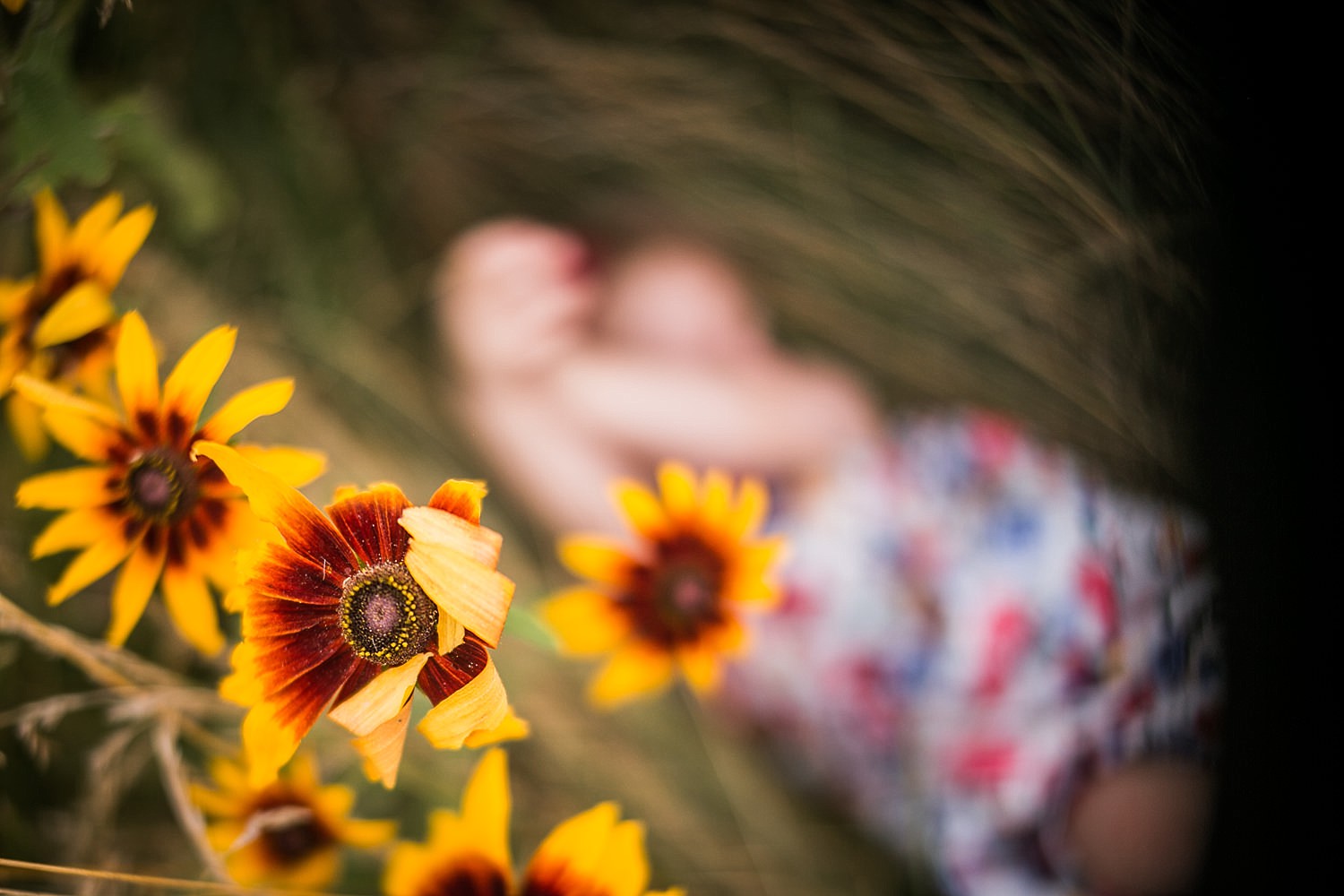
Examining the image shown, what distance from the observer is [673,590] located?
36 cm

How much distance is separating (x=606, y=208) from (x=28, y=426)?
0.54 metres

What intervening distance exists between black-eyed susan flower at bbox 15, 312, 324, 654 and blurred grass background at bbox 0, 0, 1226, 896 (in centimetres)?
7

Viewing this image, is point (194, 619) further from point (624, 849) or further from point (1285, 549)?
point (1285, 549)

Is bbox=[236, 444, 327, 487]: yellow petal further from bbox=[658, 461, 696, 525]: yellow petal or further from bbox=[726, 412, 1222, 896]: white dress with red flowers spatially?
bbox=[726, 412, 1222, 896]: white dress with red flowers

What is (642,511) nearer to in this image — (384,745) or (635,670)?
(635,670)

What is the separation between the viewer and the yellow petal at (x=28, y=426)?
11.0 inches

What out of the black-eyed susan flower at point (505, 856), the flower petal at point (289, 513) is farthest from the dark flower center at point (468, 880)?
the flower petal at point (289, 513)

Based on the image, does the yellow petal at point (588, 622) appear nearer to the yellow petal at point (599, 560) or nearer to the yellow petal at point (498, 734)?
the yellow petal at point (599, 560)

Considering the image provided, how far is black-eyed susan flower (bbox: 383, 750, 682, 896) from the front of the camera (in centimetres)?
23

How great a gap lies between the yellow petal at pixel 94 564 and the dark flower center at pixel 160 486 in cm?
1

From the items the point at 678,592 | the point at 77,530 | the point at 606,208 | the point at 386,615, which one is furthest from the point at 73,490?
the point at 606,208

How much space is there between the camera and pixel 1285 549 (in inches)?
12.2

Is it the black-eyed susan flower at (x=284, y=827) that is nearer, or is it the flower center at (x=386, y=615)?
the flower center at (x=386, y=615)

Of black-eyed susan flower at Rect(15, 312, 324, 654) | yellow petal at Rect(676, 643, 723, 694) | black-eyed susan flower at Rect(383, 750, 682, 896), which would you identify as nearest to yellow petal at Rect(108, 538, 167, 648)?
black-eyed susan flower at Rect(15, 312, 324, 654)
